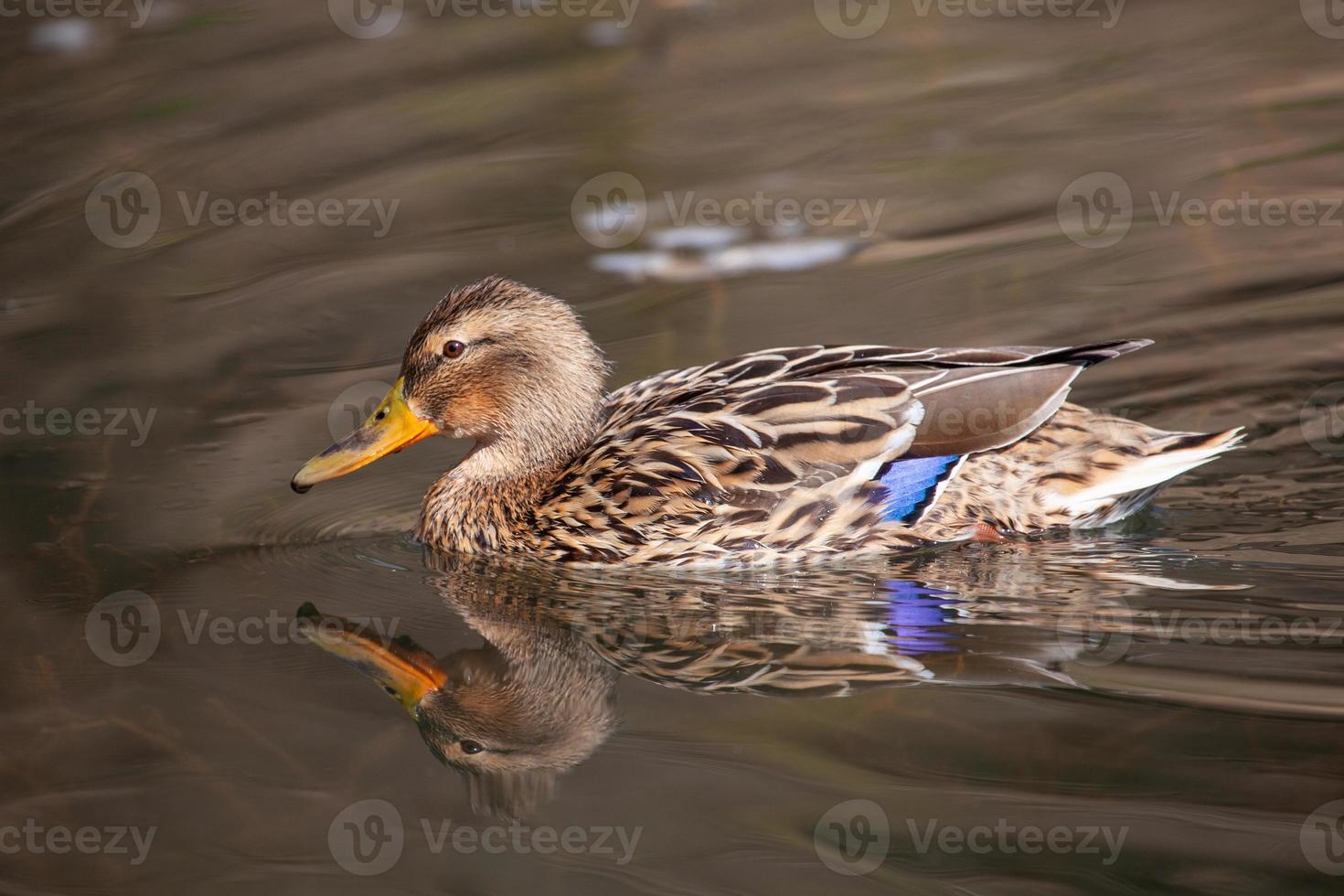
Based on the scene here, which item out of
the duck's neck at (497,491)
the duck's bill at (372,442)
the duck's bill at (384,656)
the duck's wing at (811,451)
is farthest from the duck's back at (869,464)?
the duck's bill at (384,656)

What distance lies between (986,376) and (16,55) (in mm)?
9535

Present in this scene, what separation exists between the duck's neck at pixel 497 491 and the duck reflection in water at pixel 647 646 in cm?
21

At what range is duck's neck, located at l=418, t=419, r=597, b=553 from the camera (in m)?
6.97

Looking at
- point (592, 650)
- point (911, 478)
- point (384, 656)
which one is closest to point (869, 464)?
point (911, 478)

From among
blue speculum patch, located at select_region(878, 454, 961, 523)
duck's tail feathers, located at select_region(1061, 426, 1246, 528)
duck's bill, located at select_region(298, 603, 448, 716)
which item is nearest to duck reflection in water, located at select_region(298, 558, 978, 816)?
duck's bill, located at select_region(298, 603, 448, 716)

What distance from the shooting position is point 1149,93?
11.3 m

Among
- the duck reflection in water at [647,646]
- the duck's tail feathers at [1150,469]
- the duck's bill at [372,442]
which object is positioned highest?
the duck's bill at [372,442]

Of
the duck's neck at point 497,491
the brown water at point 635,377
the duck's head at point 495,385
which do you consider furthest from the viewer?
the duck's neck at point 497,491

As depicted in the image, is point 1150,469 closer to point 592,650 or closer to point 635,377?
point 592,650

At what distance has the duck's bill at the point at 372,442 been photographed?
676cm

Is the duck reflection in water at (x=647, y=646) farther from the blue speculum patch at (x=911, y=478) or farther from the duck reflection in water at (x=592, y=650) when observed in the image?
the blue speculum patch at (x=911, y=478)

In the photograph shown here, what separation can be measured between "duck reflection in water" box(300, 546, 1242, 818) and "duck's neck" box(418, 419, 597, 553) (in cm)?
21

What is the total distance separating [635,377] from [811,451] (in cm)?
213

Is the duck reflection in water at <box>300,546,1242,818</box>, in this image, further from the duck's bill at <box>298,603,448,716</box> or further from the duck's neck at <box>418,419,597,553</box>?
the duck's neck at <box>418,419,597,553</box>
